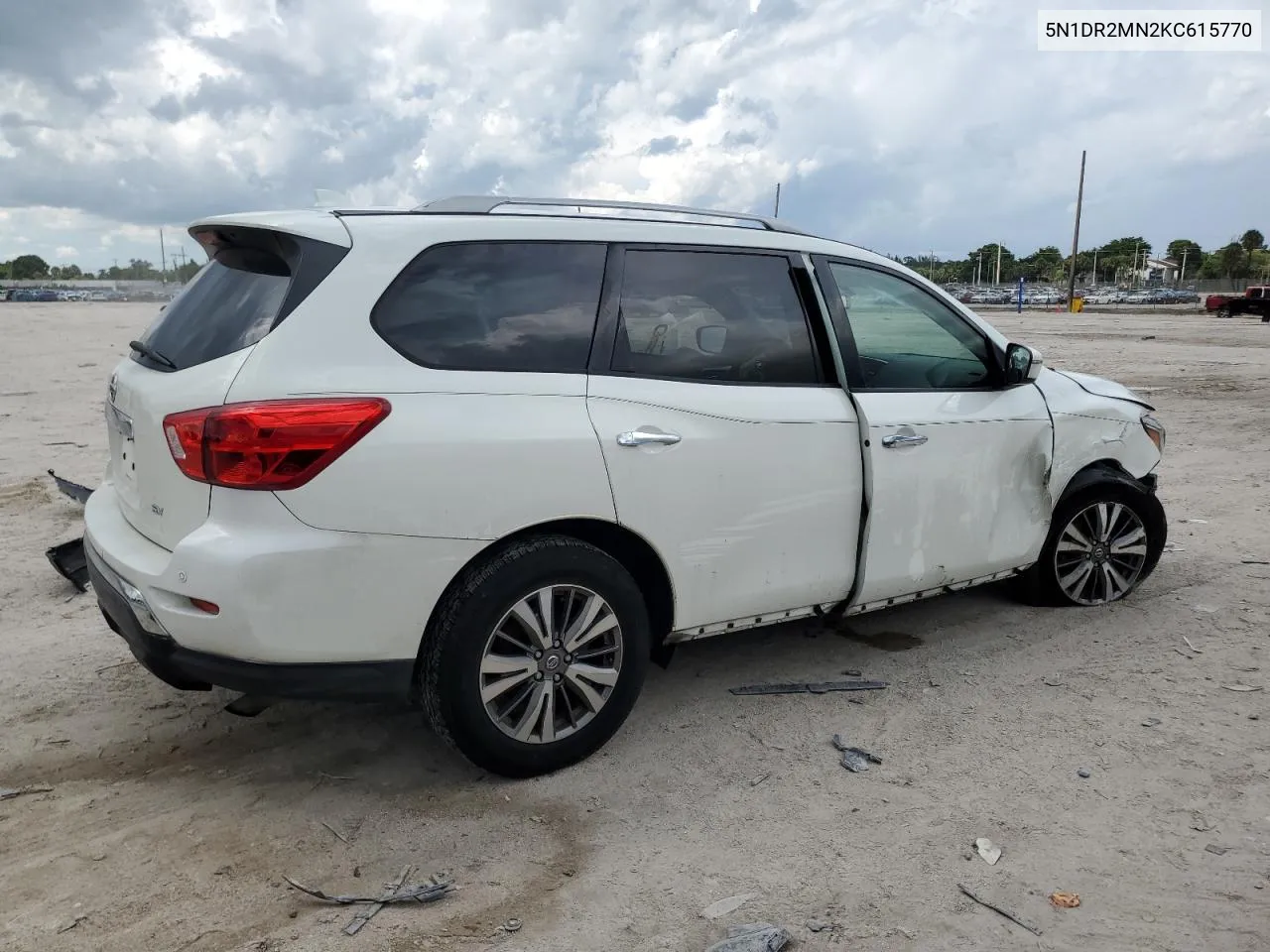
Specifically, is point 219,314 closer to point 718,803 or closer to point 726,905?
point 718,803

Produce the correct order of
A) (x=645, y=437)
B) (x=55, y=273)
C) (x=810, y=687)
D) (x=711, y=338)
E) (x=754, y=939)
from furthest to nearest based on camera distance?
(x=55, y=273) → (x=810, y=687) → (x=711, y=338) → (x=645, y=437) → (x=754, y=939)

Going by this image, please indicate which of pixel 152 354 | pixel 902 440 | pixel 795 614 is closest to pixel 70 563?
pixel 152 354

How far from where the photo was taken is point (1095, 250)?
160 meters

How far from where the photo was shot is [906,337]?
14.5ft

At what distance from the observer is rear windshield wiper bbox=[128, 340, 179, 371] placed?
3.29 m

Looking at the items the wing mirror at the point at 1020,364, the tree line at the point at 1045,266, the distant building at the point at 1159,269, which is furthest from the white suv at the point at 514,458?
the distant building at the point at 1159,269

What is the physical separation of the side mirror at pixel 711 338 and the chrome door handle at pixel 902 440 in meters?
0.78

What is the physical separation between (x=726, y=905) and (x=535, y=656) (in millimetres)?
981

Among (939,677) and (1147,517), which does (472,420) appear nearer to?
(939,677)

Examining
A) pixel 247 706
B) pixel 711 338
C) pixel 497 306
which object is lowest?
pixel 247 706

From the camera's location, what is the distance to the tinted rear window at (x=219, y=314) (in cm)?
313

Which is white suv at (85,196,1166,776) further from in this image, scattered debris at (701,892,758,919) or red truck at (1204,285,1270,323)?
red truck at (1204,285,1270,323)

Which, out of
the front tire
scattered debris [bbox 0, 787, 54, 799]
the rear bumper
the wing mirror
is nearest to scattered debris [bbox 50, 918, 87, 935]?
the rear bumper

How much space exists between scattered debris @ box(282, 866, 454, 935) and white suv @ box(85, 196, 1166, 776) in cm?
49
